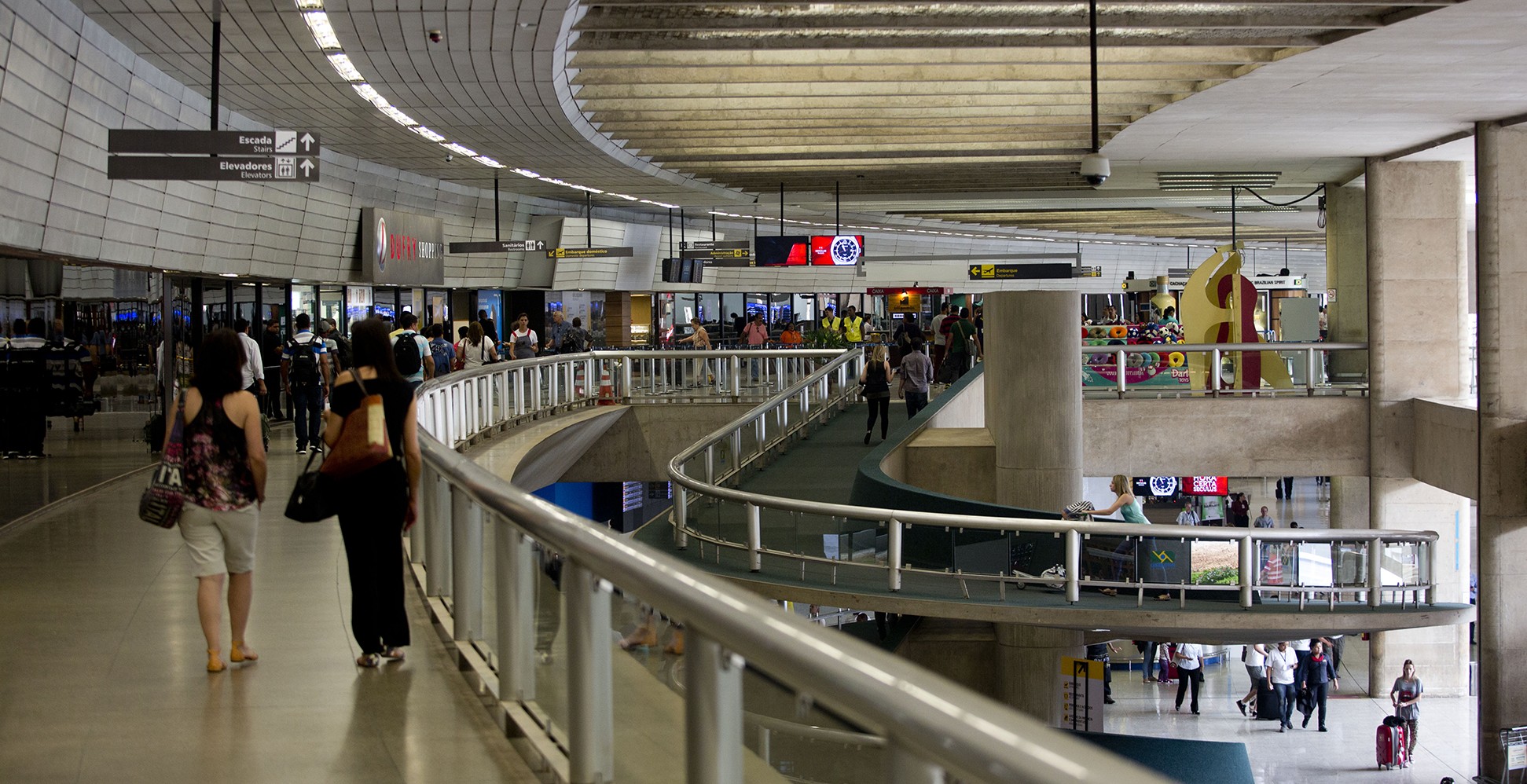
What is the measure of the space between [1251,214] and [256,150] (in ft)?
103

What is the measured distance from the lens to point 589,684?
308 cm

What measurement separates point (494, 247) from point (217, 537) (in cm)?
2189

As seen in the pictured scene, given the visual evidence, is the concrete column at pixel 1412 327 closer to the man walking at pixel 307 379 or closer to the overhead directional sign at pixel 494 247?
the man walking at pixel 307 379

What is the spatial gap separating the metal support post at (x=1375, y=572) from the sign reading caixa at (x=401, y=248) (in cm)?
1714

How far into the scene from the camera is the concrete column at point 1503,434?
1638 centimetres

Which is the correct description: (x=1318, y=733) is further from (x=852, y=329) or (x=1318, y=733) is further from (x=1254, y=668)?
(x=852, y=329)

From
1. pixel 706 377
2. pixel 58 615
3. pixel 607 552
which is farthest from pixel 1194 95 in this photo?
pixel 607 552

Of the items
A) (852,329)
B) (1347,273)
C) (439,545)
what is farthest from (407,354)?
(852,329)

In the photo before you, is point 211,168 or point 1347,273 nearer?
point 211,168

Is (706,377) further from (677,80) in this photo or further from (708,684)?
(708,684)

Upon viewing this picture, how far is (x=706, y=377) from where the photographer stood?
71.1 feet

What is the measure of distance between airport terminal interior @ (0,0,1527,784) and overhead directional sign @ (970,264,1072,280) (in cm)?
1157

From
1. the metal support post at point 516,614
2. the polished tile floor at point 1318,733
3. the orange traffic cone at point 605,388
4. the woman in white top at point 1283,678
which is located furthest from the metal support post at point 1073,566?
the orange traffic cone at point 605,388

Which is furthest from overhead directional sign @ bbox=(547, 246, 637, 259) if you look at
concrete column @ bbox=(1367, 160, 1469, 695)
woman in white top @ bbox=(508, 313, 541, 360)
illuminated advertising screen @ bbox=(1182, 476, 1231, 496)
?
illuminated advertising screen @ bbox=(1182, 476, 1231, 496)
